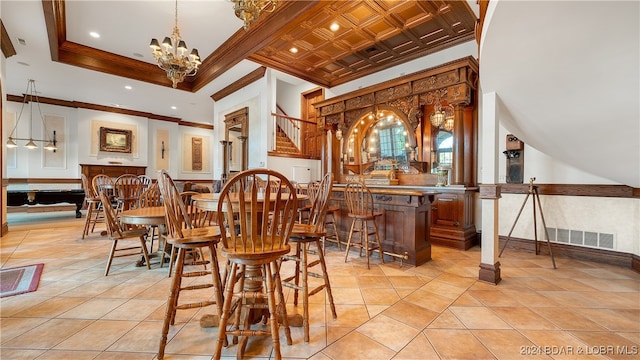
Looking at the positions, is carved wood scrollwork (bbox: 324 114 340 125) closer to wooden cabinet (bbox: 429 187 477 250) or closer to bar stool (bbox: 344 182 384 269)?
wooden cabinet (bbox: 429 187 477 250)

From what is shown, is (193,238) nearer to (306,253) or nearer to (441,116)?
(306,253)

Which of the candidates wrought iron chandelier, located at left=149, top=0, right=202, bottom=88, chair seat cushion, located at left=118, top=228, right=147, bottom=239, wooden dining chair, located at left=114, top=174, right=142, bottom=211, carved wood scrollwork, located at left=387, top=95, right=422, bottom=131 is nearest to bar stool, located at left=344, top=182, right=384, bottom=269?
carved wood scrollwork, located at left=387, top=95, right=422, bottom=131

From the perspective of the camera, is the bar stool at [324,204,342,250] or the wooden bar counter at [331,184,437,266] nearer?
the wooden bar counter at [331,184,437,266]

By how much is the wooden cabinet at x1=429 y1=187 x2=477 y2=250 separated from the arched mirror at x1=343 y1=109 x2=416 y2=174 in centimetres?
118

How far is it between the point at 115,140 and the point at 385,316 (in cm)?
1033

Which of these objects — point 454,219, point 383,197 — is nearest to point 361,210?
point 383,197

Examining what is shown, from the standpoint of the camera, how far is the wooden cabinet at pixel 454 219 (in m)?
3.98

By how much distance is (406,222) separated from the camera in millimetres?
3166

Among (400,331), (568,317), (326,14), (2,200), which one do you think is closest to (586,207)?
(568,317)

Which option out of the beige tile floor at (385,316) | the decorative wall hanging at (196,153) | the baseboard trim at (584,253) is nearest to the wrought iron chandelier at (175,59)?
the beige tile floor at (385,316)

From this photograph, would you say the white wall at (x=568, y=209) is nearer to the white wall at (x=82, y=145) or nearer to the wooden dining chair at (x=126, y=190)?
the wooden dining chair at (x=126, y=190)

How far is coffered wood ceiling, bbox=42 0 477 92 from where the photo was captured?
374 centimetres

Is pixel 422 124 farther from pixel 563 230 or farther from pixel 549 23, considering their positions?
pixel 549 23

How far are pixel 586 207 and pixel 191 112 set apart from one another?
10.6 metres
